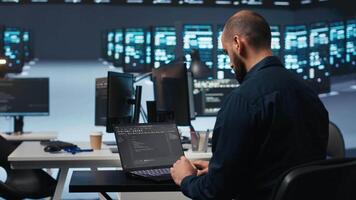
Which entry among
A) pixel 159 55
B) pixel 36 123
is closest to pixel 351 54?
pixel 159 55

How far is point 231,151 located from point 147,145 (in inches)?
40.7

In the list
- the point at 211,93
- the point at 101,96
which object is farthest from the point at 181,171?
the point at 211,93

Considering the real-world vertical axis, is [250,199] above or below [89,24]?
below

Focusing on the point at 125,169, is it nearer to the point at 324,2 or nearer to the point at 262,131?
the point at 262,131

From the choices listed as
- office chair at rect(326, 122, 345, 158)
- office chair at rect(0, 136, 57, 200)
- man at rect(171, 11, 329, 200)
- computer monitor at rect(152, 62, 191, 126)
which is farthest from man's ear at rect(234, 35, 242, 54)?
office chair at rect(0, 136, 57, 200)

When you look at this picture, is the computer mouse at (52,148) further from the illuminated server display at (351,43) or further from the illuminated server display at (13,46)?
the illuminated server display at (351,43)

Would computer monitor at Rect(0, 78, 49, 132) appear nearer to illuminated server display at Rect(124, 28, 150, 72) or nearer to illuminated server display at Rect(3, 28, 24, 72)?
illuminated server display at Rect(3, 28, 24, 72)

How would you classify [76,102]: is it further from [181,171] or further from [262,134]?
[262,134]

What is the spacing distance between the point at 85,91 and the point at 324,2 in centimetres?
279

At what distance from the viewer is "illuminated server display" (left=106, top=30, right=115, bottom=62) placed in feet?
19.5

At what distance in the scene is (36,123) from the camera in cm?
579

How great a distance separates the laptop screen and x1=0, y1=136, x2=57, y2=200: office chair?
4.48 ft

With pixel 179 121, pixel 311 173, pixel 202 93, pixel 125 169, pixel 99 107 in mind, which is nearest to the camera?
pixel 311 173

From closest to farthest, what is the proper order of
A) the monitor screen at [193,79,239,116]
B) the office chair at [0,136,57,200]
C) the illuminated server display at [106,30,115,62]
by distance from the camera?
1. the office chair at [0,136,57,200]
2. the monitor screen at [193,79,239,116]
3. the illuminated server display at [106,30,115,62]
